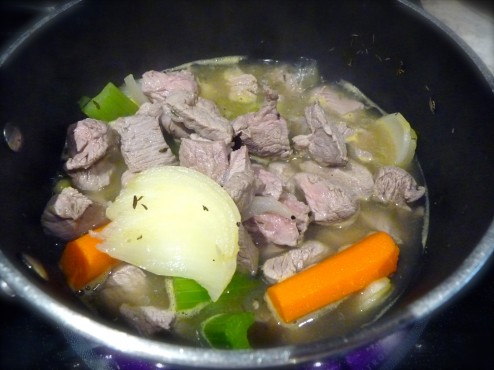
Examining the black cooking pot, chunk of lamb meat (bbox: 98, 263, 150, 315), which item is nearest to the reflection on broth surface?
chunk of lamb meat (bbox: 98, 263, 150, 315)

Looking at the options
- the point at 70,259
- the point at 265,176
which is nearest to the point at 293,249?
the point at 265,176

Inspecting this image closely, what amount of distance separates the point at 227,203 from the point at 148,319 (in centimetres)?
50

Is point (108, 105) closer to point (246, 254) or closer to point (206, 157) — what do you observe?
point (206, 157)

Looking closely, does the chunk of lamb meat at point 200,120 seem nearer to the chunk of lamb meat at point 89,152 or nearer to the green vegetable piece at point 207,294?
the chunk of lamb meat at point 89,152

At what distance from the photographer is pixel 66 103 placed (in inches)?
95.4

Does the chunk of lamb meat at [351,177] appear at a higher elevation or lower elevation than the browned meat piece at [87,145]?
lower

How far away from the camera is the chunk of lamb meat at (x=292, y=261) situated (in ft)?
6.50

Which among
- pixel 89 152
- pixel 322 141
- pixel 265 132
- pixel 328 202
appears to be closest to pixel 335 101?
pixel 322 141

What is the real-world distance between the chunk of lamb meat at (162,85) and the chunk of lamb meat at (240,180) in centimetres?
53

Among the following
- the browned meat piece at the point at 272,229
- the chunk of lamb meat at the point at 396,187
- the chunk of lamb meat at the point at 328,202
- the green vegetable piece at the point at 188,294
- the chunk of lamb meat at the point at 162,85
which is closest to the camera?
the green vegetable piece at the point at 188,294

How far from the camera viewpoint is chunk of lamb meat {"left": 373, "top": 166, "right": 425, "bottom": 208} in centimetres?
228

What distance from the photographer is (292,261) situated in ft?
6.57

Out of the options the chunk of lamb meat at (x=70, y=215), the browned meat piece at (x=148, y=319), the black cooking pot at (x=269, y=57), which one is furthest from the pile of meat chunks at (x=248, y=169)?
the browned meat piece at (x=148, y=319)

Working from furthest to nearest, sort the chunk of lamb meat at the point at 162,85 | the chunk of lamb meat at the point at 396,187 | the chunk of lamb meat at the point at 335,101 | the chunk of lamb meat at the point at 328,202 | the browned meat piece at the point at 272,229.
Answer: the chunk of lamb meat at the point at 335,101
the chunk of lamb meat at the point at 162,85
the chunk of lamb meat at the point at 396,187
the chunk of lamb meat at the point at 328,202
the browned meat piece at the point at 272,229
